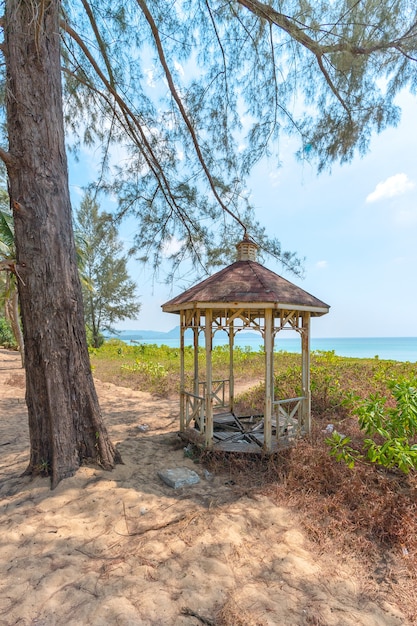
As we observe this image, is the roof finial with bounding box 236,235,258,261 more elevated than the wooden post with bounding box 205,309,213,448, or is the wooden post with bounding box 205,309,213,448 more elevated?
the roof finial with bounding box 236,235,258,261

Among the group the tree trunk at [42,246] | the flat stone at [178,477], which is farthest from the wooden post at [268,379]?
the tree trunk at [42,246]

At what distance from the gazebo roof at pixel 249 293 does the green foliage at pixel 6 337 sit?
65.7ft

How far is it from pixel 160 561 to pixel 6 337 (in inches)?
905

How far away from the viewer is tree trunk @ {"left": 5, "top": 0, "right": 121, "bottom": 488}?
150 inches

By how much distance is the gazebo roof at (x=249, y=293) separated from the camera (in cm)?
450

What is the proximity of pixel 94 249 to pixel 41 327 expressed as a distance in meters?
21.5

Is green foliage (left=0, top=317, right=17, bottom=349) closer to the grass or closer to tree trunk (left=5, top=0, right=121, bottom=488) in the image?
tree trunk (left=5, top=0, right=121, bottom=488)

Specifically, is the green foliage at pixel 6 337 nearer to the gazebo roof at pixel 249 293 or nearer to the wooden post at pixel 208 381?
the gazebo roof at pixel 249 293

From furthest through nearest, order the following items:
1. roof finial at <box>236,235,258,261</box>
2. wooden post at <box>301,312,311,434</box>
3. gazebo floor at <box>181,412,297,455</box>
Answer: roof finial at <box>236,235,258,261</box>
wooden post at <box>301,312,311,434</box>
gazebo floor at <box>181,412,297,455</box>

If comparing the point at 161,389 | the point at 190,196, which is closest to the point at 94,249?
the point at 161,389

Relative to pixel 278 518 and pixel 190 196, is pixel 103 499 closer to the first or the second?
pixel 278 518

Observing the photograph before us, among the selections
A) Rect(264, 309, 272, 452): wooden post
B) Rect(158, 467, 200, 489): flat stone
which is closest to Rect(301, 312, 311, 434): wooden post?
Rect(264, 309, 272, 452): wooden post

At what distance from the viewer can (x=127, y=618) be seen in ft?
7.11

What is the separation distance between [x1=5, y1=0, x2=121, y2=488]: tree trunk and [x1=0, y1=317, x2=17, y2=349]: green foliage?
66.6ft
